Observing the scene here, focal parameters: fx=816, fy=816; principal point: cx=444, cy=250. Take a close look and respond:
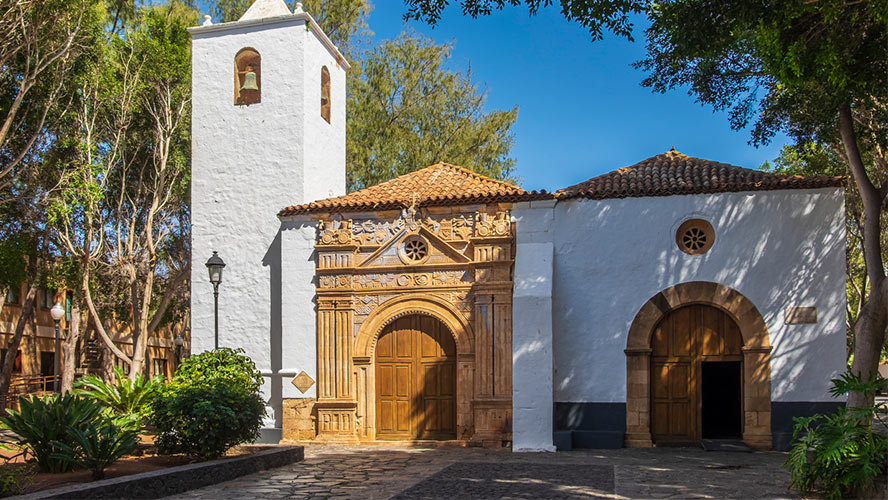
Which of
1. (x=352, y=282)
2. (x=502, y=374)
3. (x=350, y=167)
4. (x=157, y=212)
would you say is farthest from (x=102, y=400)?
(x=350, y=167)

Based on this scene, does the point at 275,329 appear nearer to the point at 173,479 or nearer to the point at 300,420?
the point at 300,420

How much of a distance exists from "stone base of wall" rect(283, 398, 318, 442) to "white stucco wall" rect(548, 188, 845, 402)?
4.51 m

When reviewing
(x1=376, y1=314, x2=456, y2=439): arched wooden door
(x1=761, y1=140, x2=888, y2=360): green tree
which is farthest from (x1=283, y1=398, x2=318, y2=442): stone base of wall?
(x1=761, y1=140, x2=888, y2=360): green tree

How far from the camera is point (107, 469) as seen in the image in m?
9.37

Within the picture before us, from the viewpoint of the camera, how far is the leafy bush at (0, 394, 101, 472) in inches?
352

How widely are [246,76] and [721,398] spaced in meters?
11.1

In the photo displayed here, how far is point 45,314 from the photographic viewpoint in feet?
101

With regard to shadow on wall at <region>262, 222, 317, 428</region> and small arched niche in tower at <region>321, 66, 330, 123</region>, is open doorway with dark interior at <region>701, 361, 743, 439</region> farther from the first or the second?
small arched niche in tower at <region>321, 66, 330, 123</region>

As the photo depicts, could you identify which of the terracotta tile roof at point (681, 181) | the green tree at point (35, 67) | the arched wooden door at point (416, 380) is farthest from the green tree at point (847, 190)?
the green tree at point (35, 67)

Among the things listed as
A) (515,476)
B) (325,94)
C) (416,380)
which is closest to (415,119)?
(325,94)

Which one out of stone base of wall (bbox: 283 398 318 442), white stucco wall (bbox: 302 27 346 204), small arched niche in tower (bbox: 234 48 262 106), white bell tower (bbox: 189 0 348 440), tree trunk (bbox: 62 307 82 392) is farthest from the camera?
tree trunk (bbox: 62 307 82 392)

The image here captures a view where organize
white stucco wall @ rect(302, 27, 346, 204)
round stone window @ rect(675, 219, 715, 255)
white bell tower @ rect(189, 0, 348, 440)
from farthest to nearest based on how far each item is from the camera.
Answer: white stucco wall @ rect(302, 27, 346, 204)
white bell tower @ rect(189, 0, 348, 440)
round stone window @ rect(675, 219, 715, 255)

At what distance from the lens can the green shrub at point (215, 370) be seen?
11508 millimetres

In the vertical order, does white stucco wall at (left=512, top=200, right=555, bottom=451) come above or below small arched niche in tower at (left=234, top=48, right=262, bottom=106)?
below
